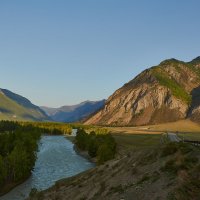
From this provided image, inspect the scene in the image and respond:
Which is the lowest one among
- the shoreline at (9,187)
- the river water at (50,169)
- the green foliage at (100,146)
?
the shoreline at (9,187)

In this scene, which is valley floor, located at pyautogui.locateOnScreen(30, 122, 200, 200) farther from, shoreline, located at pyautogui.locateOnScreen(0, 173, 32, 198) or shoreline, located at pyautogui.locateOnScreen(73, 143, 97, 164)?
shoreline, located at pyautogui.locateOnScreen(73, 143, 97, 164)

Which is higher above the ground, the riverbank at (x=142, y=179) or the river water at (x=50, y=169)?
the riverbank at (x=142, y=179)

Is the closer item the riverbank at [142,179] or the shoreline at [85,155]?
the riverbank at [142,179]

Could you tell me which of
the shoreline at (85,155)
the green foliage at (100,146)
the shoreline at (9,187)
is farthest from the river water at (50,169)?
the green foliage at (100,146)

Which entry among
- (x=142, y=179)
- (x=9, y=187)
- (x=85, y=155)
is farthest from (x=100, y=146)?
(x=142, y=179)

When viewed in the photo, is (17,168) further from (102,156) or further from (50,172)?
(102,156)

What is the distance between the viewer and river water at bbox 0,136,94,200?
290ft

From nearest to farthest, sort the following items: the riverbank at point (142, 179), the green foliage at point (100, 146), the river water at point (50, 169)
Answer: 1. the riverbank at point (142, 179)
2. the river water at point (50, 169)
3. the green foliage at point (100, 146)

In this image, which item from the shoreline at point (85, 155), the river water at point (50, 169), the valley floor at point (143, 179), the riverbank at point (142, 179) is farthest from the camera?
the shoreline at point (85, 155)

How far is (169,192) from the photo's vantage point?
37.1 m

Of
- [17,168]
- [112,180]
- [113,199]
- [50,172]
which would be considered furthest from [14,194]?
[113,199]

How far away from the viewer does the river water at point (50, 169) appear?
8832cm

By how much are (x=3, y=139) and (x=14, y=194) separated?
49676 millimetres

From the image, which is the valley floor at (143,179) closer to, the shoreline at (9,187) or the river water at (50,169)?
the river water at (50,169)
